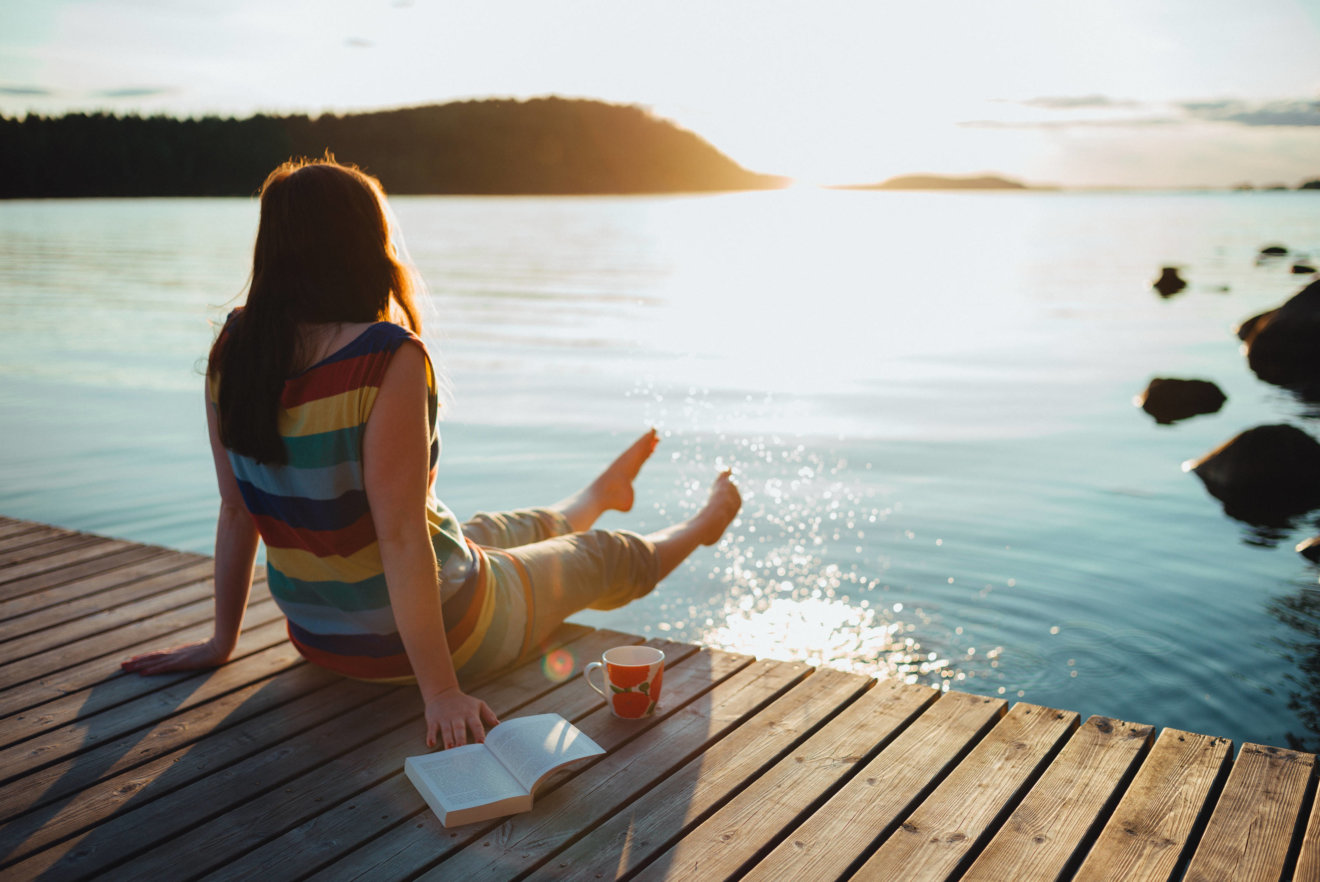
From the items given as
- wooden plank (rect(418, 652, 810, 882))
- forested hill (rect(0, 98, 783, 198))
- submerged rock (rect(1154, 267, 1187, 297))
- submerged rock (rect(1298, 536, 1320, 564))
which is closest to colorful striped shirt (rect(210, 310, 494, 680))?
wooden plank (rect(418, 652, 810, 882))

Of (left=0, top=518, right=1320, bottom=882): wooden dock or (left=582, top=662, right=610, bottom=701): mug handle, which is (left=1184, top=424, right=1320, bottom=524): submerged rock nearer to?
(left=0, top=518, right=1320, bottom=882): wooden dock

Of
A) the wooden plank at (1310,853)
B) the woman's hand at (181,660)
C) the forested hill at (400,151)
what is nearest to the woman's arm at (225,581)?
the woman's hand at (181,660)

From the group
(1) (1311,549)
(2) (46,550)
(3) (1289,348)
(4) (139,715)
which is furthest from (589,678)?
(3) (1289,348)

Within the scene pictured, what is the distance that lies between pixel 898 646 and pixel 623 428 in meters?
5.28

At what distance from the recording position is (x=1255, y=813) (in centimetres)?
264

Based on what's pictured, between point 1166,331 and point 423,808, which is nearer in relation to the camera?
point 423,808

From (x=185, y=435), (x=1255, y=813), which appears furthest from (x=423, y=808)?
(x=185, y=435)

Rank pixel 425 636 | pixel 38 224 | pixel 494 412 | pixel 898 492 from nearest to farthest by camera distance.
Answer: pixel 425 636
pixel 898 492
pixel 494 412
pixel 38 224

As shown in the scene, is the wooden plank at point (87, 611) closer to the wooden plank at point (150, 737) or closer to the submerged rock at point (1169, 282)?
the wooden plank at point (150, 737)

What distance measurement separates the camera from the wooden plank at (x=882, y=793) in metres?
2.45

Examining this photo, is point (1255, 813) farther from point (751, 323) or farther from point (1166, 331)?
point (1166, 331)

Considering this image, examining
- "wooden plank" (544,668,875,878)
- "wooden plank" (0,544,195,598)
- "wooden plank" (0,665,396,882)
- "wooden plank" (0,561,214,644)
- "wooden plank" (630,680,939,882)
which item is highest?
"wooden plank" (630,680,939,882)

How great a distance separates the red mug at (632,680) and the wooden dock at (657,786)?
6 cm

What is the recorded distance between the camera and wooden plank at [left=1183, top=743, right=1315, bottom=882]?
2.41 m
